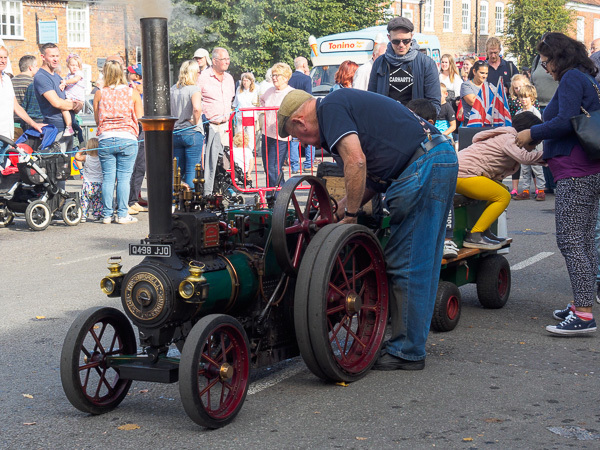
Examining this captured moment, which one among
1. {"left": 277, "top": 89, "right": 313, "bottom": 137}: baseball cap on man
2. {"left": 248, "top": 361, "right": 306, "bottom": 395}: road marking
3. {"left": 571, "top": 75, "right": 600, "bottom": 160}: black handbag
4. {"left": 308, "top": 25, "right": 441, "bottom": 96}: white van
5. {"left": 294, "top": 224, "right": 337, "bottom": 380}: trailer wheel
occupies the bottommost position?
{"left": 248, "top": 361, "right": 306, "bottom": 395}: road marking

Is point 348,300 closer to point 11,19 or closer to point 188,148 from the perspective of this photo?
point 188,148

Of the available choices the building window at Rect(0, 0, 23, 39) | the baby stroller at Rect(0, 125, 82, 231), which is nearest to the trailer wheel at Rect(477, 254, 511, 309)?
the baby stroller at Rect(0, 125, 82, 231)

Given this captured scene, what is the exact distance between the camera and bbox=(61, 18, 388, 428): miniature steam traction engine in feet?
13.9

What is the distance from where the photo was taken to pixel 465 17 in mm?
56094

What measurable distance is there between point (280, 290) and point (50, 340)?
201 centimetres

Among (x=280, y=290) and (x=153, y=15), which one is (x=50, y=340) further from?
(x=153, y=15)

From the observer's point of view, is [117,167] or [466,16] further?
[466,16]

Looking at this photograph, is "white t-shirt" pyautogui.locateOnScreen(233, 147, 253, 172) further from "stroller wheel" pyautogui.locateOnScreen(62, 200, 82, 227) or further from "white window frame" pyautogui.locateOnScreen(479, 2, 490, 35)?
"white window frame" pyautogui.locateOnScreen(479, 2, 490, 35)

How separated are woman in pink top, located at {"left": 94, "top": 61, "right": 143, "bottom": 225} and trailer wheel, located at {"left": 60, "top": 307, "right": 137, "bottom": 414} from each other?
6.71 metres

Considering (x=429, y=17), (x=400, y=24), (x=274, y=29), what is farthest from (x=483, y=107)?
(x=429, y=17)

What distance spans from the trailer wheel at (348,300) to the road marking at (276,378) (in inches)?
11.2

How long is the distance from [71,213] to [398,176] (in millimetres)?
7238

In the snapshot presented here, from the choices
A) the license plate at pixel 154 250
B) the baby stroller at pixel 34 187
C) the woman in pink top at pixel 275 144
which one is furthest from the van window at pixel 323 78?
the license plate at pixel 154 250

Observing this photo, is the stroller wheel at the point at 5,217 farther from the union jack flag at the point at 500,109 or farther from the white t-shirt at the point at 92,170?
the union jack flag at the point at 500,109
